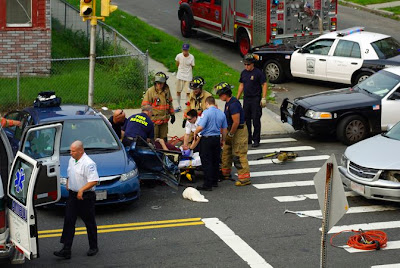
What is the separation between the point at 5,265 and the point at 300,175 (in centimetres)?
645

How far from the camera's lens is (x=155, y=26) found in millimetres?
30219

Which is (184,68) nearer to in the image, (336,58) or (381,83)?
(336,58)

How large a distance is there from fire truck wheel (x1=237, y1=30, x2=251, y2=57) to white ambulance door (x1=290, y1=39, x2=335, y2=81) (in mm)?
2881

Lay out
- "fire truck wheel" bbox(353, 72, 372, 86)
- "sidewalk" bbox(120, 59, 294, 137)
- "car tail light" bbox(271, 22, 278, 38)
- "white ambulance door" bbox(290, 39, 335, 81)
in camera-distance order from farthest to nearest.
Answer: "car tail light" bbox(271, 22, 278, 38) → "white ambulance door" bbox(290, 39, 335, 81) → "fire truck wheel" bbox(353, 72, 372, 86) → "sidewalk" bbox(120, 59, 294, 137)

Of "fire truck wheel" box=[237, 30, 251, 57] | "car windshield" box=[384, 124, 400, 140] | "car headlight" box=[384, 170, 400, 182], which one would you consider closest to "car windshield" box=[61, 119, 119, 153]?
"car headlight" box=[384, 170, 400, 182]

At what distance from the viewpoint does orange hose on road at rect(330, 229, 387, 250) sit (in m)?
11.5

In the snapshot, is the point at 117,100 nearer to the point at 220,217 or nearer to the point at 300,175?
the point at 300,175

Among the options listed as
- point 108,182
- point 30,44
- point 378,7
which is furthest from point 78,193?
point 378,7

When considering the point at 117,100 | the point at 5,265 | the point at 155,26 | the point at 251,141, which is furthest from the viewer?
the point at 155,26

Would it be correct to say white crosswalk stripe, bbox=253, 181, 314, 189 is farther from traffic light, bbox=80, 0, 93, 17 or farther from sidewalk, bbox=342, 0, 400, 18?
sidewalk, bbox=342, 0, 400, 18

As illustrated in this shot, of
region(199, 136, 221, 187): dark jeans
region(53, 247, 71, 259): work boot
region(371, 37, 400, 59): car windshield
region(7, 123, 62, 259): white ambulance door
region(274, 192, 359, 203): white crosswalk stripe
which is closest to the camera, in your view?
region(7, 123, 62, 259): white ambulance door

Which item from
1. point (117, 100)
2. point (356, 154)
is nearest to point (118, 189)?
point (356, 154)

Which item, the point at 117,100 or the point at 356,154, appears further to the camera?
the point at 117,100

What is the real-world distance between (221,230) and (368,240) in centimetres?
213
